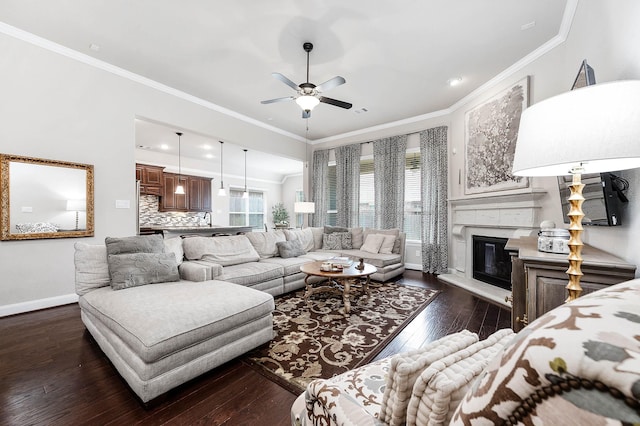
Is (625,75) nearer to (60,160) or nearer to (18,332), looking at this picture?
(18,332)

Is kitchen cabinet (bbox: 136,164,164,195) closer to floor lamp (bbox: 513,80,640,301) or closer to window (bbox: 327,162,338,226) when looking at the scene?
window (bbox: 327,162,338,226)

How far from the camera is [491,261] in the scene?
4098mm

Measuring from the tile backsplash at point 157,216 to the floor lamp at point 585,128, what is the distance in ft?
26.2

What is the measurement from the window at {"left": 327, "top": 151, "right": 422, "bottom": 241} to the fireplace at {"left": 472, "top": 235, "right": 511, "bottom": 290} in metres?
1.31

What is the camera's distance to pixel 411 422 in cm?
65

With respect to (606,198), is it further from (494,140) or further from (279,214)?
(279,214)

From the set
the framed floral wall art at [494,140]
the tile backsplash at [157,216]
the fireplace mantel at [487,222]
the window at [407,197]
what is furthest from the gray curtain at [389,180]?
the tile backsplash at [157,216]

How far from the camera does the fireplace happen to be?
12.6 ft

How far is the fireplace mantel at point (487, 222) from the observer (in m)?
3.38

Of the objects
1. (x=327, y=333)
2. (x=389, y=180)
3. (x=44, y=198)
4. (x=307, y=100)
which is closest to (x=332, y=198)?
(x=389, y=180)

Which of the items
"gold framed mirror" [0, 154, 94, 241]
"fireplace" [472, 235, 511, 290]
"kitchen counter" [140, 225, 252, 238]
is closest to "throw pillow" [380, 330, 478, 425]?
"fireplace" [472, 235, 511, 290]

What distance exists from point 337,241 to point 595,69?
4.03 m

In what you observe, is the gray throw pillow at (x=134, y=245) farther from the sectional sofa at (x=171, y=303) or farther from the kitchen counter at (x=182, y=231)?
the kitchen counter at (x=182, y=231)

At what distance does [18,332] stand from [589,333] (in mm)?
3980
